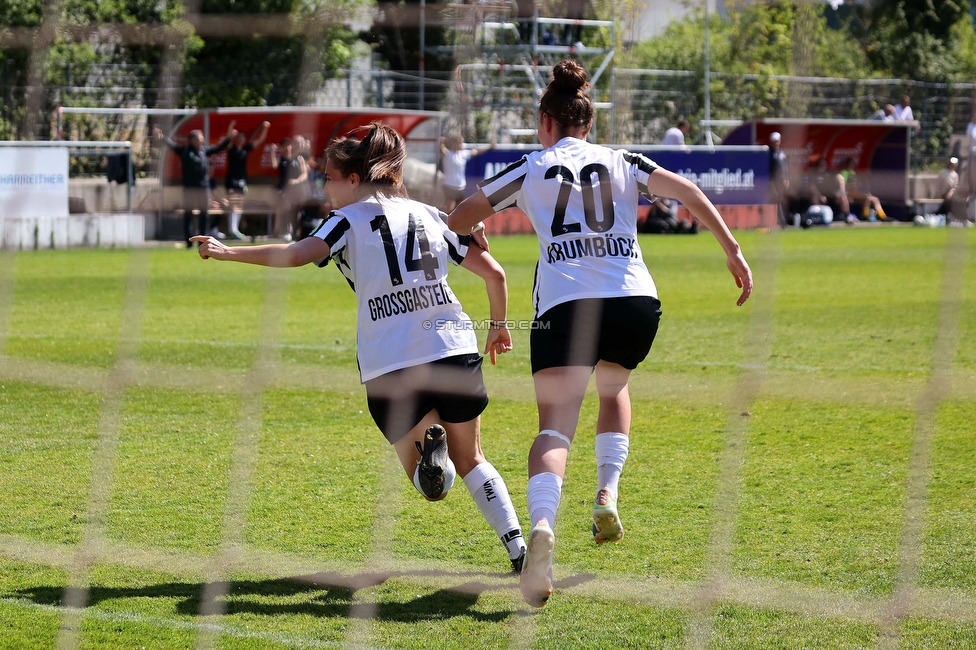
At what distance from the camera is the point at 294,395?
7.01m

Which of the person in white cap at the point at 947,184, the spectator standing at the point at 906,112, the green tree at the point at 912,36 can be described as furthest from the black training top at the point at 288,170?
the spectator standing at the point at 906,112

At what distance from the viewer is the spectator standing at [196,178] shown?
663 inches

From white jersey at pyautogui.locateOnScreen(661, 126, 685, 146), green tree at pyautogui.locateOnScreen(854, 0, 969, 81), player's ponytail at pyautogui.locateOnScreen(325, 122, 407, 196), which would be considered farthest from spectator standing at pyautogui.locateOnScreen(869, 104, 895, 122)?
player's ponytail at pyautogui.locateOnScreen(325, 122, 407, 196)

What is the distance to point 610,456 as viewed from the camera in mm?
4035

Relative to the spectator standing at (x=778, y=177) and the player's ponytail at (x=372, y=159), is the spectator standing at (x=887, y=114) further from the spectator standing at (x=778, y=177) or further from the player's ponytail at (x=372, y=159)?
the player's ponytail at (x=372, y=159)

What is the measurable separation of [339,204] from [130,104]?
51.0 ft

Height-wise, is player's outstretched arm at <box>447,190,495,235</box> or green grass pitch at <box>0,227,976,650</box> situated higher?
player's outstretched arm at <box>447,190,495,235</box>

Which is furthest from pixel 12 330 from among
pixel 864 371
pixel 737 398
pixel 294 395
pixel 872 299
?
pixel 872 299

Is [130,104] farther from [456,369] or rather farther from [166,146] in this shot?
[456,369]

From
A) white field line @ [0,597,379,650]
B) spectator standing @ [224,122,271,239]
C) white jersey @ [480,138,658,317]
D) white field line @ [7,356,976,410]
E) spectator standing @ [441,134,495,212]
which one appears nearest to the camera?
white field line @ [0,597,379,650]

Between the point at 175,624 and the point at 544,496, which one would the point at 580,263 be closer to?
the point at 544,496

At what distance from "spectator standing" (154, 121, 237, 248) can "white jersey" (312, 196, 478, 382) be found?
44.1ft

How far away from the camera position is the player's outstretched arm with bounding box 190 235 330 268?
11.6 feet

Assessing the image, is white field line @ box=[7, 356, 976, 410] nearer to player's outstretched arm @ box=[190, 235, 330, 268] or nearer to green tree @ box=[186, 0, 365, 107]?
player's outstretched arm @ box=[190, 235, 330, 268]
